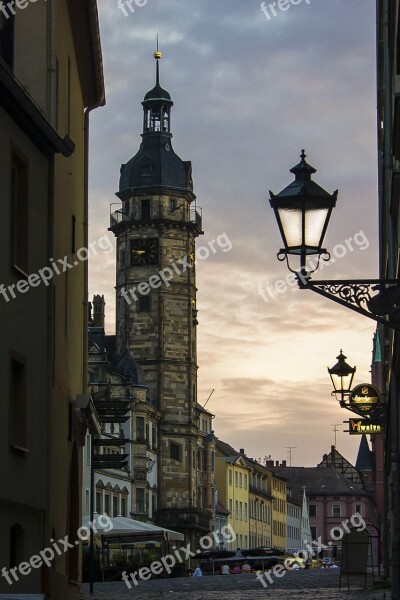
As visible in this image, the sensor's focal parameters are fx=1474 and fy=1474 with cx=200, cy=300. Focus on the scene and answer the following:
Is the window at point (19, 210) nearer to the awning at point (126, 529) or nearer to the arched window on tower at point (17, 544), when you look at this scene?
the arched window on tower at point (17, 544)

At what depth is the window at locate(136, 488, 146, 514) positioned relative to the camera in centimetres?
10062

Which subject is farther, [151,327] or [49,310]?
[151,327]

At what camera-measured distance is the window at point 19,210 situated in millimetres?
19562

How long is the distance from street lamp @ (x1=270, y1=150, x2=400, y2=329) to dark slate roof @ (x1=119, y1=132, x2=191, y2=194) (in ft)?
349

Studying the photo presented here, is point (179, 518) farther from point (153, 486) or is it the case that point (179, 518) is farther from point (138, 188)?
point (138, 188)

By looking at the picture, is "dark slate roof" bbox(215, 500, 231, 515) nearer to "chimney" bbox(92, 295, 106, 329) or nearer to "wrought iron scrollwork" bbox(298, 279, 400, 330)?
"chimney" bbox(92, 295, 106, 329)

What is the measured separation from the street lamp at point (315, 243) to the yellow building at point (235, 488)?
429 ft

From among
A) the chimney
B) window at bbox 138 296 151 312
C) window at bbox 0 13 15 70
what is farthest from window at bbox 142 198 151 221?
window at bbox 0 13 15 70

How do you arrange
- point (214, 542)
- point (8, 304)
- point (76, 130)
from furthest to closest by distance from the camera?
1. point (214, 542)
2. point (76, 130)
3. point (8, 304)

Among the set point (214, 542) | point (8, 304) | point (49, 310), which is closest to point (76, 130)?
point (49, 310)

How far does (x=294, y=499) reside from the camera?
616 feet

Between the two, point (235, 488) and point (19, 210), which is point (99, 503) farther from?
point (19, 210)

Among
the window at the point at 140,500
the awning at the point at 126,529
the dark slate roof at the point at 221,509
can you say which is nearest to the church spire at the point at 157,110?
the window at the point at 140,500

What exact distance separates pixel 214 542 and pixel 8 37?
10997 centimetres
